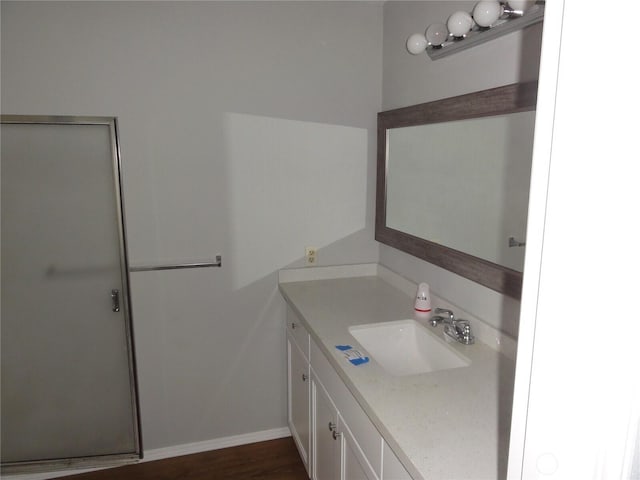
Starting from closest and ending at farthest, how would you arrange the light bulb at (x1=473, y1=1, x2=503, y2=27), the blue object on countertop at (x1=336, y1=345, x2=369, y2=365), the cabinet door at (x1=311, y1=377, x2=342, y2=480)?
1. the light bulb at (x1=473, y1=1, x2=503, y2=27)
2. the blue object on countertop at (x1=336, y1=345, x2=369, y2=365)
3. the cabinet door at (x1=311, y1=377, x2=342, y2=480)

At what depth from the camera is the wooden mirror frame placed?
1604 millimetres

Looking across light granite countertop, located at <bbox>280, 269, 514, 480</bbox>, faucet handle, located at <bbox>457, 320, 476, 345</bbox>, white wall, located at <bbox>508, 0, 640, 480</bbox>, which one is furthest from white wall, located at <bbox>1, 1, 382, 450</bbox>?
white wall, located at <bbox>508, 0, 640, 480</bbox>

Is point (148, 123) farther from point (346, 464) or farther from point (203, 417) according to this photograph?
point (346, 464)

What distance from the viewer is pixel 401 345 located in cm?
203

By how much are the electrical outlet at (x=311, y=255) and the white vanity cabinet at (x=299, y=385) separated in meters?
0.31

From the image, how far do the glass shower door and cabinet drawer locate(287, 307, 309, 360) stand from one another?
86 cm

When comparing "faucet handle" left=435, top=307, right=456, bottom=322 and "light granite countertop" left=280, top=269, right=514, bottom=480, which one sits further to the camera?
"faucet handle" left=435, top=307, right=456, bottom=322

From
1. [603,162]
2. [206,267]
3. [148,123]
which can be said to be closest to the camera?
[603,162]

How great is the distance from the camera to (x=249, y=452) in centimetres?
263

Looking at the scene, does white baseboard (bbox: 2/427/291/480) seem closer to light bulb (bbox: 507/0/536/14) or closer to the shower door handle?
the shower door handle

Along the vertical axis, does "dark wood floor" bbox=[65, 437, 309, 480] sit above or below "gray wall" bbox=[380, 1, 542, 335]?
below

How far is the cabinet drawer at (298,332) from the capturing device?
7.17ft

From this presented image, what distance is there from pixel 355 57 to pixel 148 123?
1.16 meters

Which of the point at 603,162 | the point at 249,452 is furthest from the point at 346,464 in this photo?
the point at 603,162
